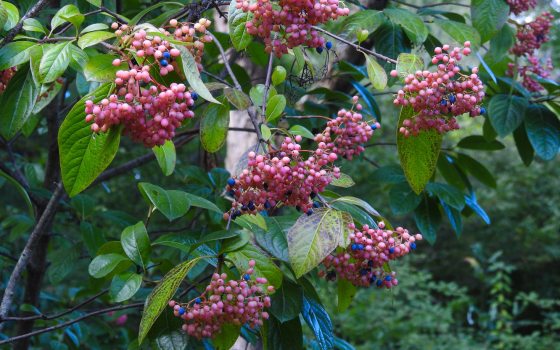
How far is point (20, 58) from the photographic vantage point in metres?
Answer: 1.10

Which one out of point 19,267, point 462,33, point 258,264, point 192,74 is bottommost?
point 19,267

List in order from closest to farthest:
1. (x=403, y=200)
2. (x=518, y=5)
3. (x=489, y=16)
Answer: (x=489, y=16)
(x=518, y=5)
(x=403, y=200)

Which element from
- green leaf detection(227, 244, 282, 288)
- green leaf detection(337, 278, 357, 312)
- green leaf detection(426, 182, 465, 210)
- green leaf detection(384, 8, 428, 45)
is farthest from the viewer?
green leaf detection(426, 182, 465, 210)

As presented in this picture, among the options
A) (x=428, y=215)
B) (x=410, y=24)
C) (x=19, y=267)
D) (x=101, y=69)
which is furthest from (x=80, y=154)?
(x=428, y=215)

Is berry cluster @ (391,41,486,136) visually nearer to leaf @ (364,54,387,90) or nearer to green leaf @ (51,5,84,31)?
leaf @ (364,54,387,90)

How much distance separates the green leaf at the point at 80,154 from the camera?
3.28ft

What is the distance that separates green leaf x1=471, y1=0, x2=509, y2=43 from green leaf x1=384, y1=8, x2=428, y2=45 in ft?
0.74

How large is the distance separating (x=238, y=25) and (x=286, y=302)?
0.53m

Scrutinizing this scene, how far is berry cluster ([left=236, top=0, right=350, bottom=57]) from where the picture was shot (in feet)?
3.59

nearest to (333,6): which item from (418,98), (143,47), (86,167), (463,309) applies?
(418,98)

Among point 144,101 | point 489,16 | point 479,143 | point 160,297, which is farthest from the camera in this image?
point 479,143

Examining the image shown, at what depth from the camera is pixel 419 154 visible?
1.22 m

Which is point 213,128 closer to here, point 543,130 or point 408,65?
point 408,65

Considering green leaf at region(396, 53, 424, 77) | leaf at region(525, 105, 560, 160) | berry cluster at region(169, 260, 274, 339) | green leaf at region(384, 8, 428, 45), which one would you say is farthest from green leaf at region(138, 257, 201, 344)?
leaf at region(525, 105, 560, 160)
